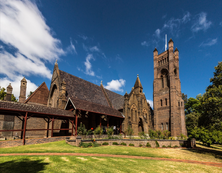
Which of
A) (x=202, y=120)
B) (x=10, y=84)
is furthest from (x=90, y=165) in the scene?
(x=10, y=84)

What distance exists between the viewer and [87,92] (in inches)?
1115

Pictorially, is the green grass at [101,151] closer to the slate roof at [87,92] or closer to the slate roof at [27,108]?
the slate roof at [27,108]

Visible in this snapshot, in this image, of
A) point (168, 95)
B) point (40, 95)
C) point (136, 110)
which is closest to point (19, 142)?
point (40, 95)

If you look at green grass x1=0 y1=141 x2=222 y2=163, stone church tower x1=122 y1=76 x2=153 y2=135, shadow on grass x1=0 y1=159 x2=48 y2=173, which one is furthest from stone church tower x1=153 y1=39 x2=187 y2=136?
shadow on grass x1=0 y1=159 x2=48 y2=173

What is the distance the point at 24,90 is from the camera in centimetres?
2600

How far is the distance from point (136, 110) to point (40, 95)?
21.7 meters

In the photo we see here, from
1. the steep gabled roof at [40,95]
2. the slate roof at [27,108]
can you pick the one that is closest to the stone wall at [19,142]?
the slate roof at [27,108]

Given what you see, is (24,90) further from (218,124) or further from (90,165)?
(218,124)

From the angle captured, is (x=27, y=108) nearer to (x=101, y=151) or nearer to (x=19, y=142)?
(x=19, y=142)

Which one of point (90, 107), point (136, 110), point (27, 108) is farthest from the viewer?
point (136, 110)

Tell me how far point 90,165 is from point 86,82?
80.2 ft

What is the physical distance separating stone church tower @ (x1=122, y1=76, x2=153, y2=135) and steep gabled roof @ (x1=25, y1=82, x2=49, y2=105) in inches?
663

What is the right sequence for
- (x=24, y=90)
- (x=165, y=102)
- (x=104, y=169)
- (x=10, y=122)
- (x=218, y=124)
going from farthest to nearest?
(x=165, y=102) → (x=24, y=90) → (x=10, y=122) → (x=218, y=124) → (x=104, y=169)

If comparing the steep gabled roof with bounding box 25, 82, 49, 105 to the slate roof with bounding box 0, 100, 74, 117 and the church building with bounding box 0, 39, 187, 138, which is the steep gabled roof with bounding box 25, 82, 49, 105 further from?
the slate roof with bounding box 0, 100, 74, 117
